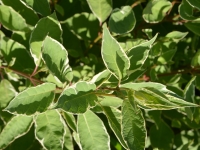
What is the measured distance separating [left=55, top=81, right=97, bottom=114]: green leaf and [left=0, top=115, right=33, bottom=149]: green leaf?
0.29 metres

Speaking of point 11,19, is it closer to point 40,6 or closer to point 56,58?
point 40,6

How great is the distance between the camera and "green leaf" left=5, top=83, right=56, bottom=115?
33.2 inches

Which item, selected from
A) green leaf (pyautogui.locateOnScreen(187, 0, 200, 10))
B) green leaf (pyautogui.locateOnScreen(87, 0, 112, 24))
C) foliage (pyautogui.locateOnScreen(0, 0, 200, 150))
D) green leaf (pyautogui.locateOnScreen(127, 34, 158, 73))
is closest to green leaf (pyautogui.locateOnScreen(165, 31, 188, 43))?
foliage (pyautogui.locateOnScreen(0, 0, 200, 150))

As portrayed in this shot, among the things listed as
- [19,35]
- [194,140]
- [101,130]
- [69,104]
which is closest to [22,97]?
[69,104]

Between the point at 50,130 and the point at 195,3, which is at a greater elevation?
the point at 195,3

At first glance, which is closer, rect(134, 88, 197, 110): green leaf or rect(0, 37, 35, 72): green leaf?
rect(134, 88, 197, 110): green leaf

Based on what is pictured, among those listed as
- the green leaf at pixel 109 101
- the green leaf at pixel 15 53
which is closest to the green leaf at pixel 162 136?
the green leaf at pixel 109 101

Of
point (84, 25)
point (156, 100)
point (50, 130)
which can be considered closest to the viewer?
point (156, 100)

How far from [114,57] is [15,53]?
0.52 meters

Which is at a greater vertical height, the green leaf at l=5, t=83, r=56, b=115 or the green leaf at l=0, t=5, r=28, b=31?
the green leaf at l=0, t=5, r=28, b=31

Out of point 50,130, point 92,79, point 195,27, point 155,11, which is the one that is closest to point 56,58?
point 92,79

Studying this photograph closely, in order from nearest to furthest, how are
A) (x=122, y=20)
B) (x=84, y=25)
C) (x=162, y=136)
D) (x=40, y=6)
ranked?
(x=40, y=6) → (x=122, y=20) → (x=84, y=25) → (x=162, y=136)

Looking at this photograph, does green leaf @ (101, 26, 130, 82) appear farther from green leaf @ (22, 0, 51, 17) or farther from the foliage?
green leaf @ (22, 0, 51, 17)

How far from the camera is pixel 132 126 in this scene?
0.81m
